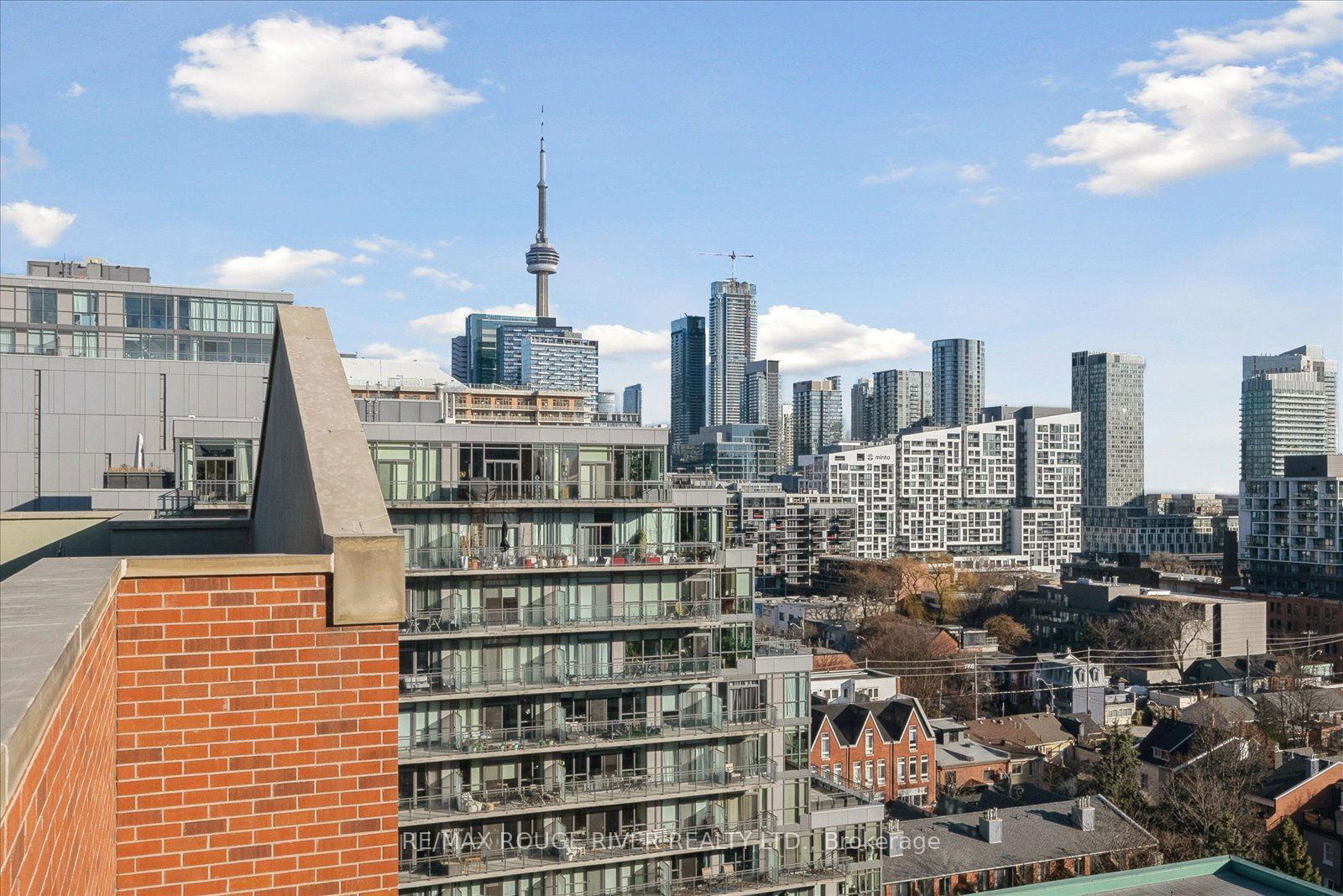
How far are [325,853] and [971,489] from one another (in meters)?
173

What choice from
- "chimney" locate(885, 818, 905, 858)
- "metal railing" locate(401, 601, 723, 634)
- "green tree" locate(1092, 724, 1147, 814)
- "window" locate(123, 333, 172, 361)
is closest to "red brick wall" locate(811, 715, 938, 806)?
"green tree" locate(1092, 724, 1147, 814)

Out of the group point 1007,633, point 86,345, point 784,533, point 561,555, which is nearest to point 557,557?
point 561,555

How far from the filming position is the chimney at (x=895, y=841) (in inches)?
→ 1446

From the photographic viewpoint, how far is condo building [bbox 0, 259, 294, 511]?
4812 cm

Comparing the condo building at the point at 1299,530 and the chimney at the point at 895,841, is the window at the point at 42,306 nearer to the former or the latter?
the chimney at the point at 895,841

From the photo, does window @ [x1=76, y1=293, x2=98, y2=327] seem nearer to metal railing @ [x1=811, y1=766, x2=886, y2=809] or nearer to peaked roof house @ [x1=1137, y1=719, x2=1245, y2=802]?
metal railing @ [x1=811, y1=766, x2=886, y2=809]

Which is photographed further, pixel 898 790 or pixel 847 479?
pixel 847 479

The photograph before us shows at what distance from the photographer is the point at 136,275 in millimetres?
62875

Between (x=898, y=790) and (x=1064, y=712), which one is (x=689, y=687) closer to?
(x=898, y=790)

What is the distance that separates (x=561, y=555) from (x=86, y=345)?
134ft

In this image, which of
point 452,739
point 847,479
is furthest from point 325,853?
point 847,479

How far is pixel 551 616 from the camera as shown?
88.9 feet

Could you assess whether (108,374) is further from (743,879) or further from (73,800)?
(73,800)

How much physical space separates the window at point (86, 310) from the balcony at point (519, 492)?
3795 cm
